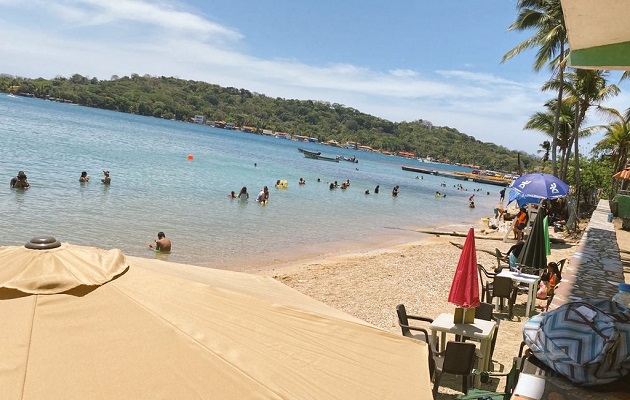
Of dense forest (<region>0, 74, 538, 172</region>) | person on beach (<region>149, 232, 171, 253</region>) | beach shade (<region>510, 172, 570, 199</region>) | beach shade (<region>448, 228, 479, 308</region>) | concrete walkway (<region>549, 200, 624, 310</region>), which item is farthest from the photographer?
dense forest (<region>0, 74, 538, 172</region>)

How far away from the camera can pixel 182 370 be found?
211cm

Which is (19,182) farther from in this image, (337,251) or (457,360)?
(457,360)

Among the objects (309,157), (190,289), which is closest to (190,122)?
(309,157)

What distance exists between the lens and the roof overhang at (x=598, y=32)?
13.7 ft

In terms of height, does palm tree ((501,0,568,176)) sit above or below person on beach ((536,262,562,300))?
above

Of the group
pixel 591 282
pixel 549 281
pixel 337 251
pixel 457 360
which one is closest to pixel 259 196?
pixel 337 251

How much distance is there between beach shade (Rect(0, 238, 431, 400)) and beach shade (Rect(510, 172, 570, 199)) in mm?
10320

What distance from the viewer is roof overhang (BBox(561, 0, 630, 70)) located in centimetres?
416

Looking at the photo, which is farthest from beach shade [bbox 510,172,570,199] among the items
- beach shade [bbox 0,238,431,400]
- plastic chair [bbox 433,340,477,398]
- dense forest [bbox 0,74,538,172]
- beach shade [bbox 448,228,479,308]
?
dense forest [bbox 0,74,538,172]

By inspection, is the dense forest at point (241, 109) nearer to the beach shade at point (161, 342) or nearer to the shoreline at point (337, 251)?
the shoreline at point (337, 251)

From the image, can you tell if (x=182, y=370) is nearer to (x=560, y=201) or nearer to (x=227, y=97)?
(x=560, y=201)

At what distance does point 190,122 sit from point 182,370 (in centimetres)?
15286

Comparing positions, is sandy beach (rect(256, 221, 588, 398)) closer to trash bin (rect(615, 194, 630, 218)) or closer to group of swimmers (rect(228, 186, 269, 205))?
trash bin (rect(615, 194, 630, 218))

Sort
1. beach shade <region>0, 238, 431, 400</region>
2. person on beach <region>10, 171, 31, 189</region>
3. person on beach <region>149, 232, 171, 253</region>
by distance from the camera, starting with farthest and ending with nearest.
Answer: person on beach <region>10, 171, 31, 189</region> < person on beach <region>149, 232, 171, 253</region> < beach shade <region>0, 238, 431, 400</region>
